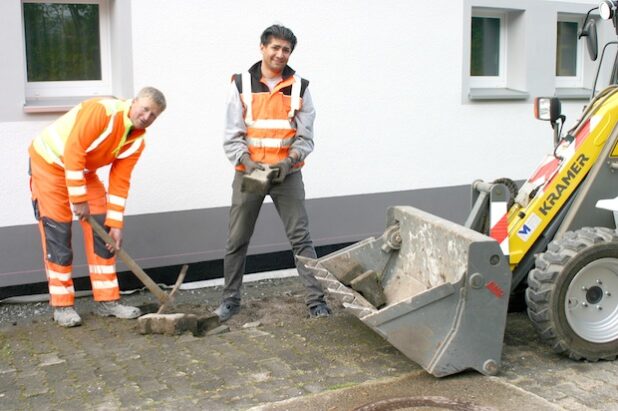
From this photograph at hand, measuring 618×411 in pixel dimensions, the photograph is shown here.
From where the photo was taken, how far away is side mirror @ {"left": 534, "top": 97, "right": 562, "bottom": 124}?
198 inches

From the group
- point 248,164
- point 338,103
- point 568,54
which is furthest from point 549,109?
point 568,54

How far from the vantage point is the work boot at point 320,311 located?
19.1ft

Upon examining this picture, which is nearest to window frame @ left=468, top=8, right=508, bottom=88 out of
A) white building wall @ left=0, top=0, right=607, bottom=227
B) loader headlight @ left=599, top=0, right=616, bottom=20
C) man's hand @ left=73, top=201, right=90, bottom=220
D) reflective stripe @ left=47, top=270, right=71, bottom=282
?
white building wall @ left=0, top=0, right=607, bottom=227

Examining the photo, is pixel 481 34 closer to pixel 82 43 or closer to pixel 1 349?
Answer: pixel 82 43

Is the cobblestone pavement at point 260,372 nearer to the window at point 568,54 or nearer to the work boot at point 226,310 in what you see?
the work boot at point 226,310

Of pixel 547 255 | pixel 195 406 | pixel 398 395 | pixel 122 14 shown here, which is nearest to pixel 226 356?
pixel 195 406

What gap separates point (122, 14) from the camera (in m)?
6.22

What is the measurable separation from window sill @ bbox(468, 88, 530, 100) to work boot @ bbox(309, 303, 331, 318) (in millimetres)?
3171

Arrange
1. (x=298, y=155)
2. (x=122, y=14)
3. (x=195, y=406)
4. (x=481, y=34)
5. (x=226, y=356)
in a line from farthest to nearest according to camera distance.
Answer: (x=481, y=34)
(x=122, y=14)
(x=298, y=155)
(x=226, y=356)
(x=195, y=406)

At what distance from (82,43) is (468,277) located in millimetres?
3843

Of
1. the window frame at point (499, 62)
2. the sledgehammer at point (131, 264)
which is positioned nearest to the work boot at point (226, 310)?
the sledgehammer at point (131, 264)

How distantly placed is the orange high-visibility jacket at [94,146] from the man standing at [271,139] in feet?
2.38

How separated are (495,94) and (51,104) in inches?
172

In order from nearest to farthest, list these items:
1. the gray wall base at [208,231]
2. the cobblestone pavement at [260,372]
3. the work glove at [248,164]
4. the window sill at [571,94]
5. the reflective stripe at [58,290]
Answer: the cobblestone pavement at [260,372]
the work glove at [248,164]
the reflective stripe at [58,290]
the gray wall base at [208,231]
the window sill at [571,94]
